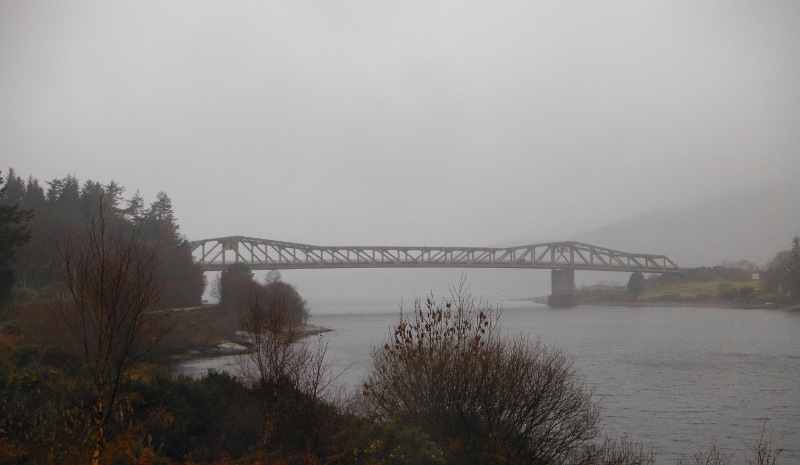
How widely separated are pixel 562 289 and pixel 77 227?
176ft

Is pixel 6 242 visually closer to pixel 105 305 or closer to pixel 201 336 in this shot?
pixel 201 336

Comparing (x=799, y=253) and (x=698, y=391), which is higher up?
(x=799, y=253)

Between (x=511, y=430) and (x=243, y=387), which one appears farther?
(x=243, y=387)

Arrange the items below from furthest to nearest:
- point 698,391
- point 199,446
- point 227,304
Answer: point 227,304
point 698,391
point 199,446

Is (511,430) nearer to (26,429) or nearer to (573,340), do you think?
(26,429)

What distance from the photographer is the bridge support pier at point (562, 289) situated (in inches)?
2618

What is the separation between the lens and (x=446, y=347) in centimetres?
847

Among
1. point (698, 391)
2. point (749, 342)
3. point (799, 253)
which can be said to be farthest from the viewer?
point (799, 253)

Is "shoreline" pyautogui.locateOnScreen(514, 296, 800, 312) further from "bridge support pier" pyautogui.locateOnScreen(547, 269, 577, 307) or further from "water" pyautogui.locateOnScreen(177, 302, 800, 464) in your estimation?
"water" pyautogui.locateOnScreen(177, 302, 800, 464)

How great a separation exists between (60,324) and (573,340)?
20.8 metres

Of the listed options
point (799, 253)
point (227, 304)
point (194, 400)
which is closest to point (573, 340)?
point (227, 304)

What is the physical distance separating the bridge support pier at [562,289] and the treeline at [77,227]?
41.7 m

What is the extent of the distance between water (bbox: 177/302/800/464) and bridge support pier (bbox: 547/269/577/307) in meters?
32.5

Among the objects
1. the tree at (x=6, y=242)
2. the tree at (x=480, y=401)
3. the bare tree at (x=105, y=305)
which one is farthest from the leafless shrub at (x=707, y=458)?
the tree at (x=6, y=242)
